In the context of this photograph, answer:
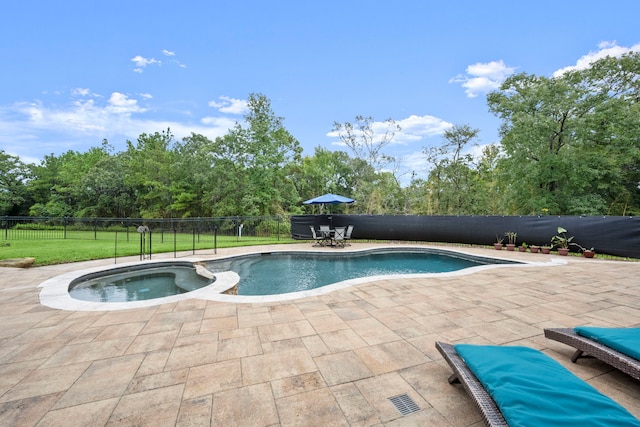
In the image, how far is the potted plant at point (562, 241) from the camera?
317 inches

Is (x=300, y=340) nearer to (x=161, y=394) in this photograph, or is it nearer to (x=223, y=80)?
(x=161, y=394)

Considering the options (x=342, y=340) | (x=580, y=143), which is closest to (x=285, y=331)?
(x=342, y=340)

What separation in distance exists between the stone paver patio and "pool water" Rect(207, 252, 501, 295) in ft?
6.93

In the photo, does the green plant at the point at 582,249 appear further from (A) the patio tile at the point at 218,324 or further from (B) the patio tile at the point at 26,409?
(B) the patio tile at the point at 26,409

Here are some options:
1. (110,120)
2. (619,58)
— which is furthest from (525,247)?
(110,120)

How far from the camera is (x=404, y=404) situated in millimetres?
1767

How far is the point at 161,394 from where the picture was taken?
6.15 feet

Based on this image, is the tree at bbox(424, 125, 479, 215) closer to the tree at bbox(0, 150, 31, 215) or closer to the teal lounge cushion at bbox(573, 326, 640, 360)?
the teal lounge cushion at bbox(573, 326, 640, 360)

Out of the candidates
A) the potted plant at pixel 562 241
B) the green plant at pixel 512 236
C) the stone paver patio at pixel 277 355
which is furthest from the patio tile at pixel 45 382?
the green plant at pixel 512 236

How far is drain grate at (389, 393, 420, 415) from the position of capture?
171 cm

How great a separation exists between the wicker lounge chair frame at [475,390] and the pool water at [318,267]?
Result: 3.90 metres

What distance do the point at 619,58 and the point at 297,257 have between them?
703 inches

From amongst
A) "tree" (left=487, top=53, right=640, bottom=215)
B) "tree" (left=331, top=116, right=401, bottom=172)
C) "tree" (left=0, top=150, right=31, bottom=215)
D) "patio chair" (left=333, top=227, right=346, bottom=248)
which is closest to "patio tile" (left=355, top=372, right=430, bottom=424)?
"patio chair" (left=333, top=227, right=346, bottom=248)

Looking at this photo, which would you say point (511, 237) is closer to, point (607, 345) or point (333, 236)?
point (333, 236)
